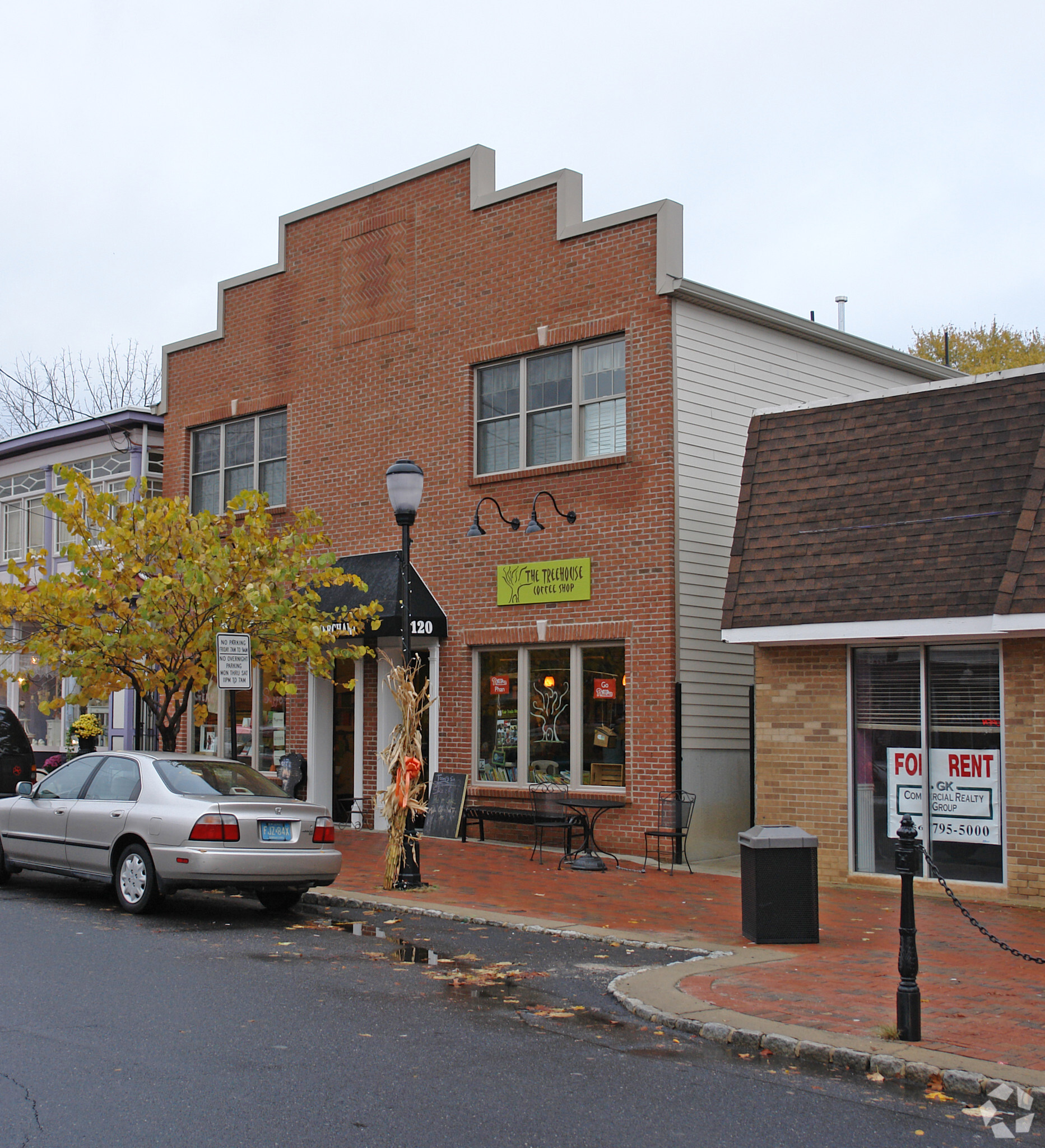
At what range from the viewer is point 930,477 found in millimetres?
12797

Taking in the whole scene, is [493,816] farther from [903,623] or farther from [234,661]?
[903,623]

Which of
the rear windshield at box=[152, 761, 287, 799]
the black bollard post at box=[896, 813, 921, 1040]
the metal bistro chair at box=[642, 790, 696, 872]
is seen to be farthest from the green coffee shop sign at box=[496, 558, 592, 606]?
the black bollard post at box=[896, 813, 921, 1040]

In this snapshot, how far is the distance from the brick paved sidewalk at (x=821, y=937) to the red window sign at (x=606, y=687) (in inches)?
81.7

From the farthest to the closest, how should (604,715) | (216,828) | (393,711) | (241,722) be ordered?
(241,722) < (393,711) < (604,715) < (216,828)

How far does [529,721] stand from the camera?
54.1 feet

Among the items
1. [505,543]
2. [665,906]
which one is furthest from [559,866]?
[505,543]

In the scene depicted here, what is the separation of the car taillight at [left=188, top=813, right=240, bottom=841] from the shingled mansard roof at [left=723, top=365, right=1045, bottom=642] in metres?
5.61

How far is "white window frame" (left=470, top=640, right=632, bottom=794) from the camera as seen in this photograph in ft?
51.2

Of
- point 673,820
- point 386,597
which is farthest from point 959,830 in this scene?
point 386,597

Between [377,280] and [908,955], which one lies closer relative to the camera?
[908,955]

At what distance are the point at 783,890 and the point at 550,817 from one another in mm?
5026

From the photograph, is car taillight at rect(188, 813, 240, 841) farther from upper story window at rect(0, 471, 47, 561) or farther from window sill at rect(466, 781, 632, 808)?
upper story window at rect(0, 471, 47, 561)

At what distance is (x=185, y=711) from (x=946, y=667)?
13.8m

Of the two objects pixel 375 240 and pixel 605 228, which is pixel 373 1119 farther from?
pixel 375 240
